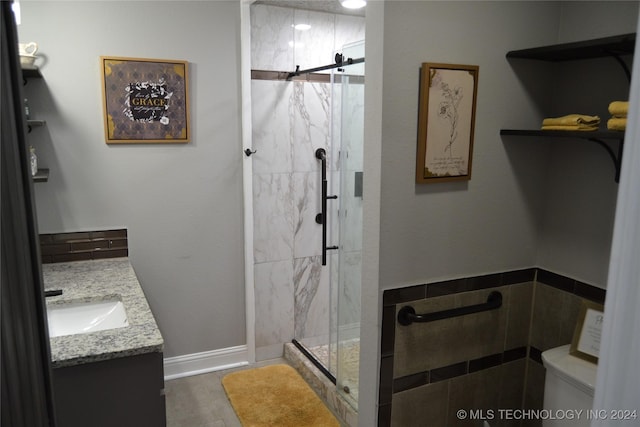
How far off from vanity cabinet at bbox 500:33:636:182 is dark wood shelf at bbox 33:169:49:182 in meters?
2.16

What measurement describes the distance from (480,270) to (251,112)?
178cm

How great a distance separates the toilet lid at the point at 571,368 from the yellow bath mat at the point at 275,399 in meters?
1.32

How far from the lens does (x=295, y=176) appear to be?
10.9ft

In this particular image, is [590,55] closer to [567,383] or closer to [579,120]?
[579,120]

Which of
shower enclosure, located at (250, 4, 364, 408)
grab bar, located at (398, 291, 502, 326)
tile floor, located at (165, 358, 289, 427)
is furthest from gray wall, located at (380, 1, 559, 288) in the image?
tile floor, located at (165, 358, 289, 427)

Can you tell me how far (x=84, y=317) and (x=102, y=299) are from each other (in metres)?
0.11

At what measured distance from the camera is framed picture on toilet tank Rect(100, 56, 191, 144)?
270cm

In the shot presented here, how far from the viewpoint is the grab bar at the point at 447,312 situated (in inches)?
69.3

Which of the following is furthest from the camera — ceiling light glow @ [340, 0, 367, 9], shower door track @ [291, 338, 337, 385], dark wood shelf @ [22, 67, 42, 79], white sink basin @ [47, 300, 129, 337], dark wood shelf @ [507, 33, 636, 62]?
shower door track @ [291, 338, 337, 385]

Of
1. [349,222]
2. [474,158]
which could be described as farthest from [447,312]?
[349,222]

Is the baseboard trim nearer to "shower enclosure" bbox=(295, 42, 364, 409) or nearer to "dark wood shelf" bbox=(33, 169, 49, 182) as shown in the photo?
"shower enclosure" bbox=(295, 42, 364, 409)

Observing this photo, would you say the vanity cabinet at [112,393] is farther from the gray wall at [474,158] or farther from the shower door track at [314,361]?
the shower door track at [314,361]

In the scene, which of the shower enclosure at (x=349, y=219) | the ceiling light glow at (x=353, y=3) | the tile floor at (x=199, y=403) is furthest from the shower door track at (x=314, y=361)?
the ceiling light glow at (x=353, y=3)

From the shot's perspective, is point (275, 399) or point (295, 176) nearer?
point (275, 399)
